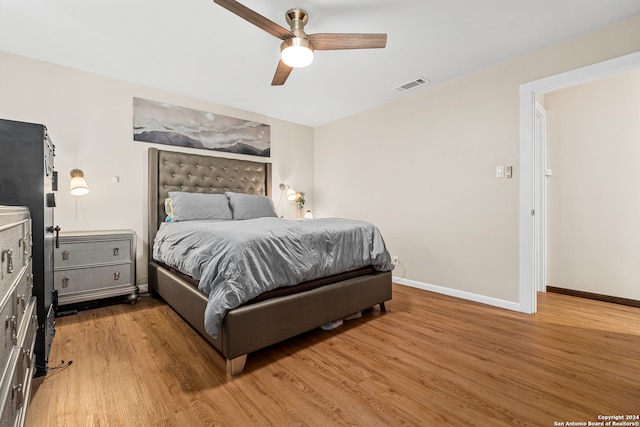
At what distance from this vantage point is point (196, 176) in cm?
365

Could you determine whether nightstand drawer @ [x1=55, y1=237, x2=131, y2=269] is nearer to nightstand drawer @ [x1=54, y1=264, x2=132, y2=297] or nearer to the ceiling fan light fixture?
nightstand drawer @ [x1=54, y1=264, x2=132, y2=297]

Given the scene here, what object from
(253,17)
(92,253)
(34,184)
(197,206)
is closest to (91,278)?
(92,253)

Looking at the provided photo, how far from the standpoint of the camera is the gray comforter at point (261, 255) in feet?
5.64

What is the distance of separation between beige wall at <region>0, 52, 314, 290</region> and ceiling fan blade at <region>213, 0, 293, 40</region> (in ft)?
7.22

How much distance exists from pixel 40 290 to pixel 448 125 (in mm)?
3786

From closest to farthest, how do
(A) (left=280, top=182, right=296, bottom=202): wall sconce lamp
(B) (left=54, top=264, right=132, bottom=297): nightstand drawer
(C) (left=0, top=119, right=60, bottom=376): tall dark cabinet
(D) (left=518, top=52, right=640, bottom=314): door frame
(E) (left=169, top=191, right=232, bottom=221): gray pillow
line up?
(C) (left=0, top=119, right=60, bottom=376): tall dark cabinet, (B) (left=54, top=264, right=132, bottom=297): nightstand drawer, (D) (left=518, top=52, right=640, bottom=314): door frame, (E) (left=169, top=191, right=232, bottom=221): gray pillow, (A) (left=280, top=182, right=296, bottom=202): wall sconce lamp

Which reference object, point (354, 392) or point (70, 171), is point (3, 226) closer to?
point (354, 392)

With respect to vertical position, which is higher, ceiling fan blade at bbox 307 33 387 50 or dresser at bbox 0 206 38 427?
ceiling fan blade at bbox 307 33 387 50

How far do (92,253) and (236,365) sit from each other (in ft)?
6.59

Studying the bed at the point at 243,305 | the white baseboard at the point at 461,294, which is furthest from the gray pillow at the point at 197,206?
the white baseboard at the point at 461,294

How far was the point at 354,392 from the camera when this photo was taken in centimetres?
155

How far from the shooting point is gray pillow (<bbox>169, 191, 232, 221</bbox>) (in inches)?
124

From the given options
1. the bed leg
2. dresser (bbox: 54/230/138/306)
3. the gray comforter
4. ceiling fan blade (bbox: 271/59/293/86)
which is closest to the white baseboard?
the gray comforter

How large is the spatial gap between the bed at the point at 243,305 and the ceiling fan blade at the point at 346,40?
69.0 inches
